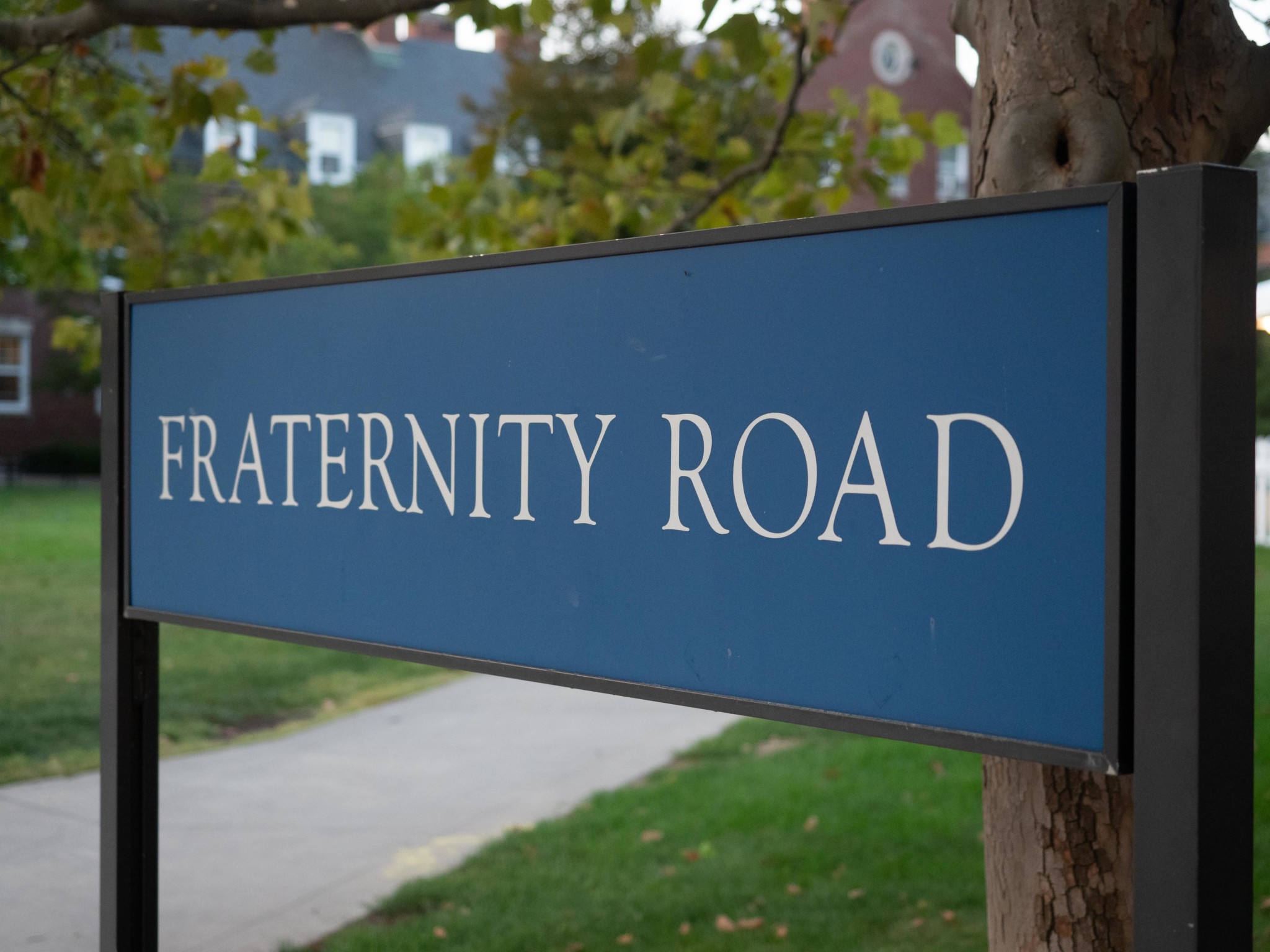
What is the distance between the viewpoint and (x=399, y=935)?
416 cm

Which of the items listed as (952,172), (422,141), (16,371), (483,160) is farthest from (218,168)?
(422,141)

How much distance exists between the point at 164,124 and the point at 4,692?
4.53m

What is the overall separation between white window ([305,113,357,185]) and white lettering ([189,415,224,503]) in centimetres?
3600

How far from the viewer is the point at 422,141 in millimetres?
38281

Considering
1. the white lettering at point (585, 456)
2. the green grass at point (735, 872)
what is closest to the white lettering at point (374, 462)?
the white lettering at point (585, 456)

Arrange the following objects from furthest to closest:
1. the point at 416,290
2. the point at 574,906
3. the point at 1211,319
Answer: the point at 574,906
the point at 416,290
the point at 1211,319

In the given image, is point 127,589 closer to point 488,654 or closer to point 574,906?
point 488,654

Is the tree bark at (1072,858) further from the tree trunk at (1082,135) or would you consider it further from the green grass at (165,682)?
the green grass at (165,682)

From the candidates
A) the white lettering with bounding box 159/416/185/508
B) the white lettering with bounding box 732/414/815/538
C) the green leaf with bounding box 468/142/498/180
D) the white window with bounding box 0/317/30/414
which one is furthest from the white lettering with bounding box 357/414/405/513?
the white window with bounding box 0/317/30/414

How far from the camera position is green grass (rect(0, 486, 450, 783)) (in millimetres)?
6859

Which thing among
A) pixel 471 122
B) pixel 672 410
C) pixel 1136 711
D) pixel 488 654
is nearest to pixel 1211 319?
pixel 1136 711

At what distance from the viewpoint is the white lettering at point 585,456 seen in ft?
5.79

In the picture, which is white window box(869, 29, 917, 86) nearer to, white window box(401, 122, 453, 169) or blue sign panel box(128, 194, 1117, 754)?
white window box(401, 122, 453, 169)

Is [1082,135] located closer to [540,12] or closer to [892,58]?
[540,12]
